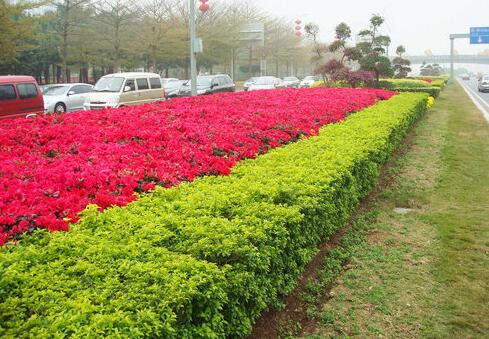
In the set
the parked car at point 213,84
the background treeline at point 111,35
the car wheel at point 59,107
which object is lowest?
the car wheel at point 59,107

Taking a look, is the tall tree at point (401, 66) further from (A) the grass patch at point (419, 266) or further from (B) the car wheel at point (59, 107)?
(A) the grass patch at point (419, 266)

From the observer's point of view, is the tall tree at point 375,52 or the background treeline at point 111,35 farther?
the background treeline at point 111,35

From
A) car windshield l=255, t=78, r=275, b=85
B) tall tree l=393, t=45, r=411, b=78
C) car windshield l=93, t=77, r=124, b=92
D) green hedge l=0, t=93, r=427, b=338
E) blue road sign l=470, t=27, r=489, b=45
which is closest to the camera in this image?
green hedge l=0, t=93, r=427, b=338

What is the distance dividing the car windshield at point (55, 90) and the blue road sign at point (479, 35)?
41496mm

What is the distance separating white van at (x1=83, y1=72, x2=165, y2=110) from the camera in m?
15.7

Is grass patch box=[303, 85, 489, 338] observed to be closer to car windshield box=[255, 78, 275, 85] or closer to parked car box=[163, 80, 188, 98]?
parked car box=[163, 80, 188, 98]

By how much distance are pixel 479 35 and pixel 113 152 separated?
163ft

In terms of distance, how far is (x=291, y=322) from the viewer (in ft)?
12.5

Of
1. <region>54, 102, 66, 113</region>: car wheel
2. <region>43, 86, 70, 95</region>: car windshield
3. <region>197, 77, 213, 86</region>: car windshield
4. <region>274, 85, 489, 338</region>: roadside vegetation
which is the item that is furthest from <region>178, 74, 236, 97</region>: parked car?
<region>274, 85, 489, 338</region>: roadside vegetation

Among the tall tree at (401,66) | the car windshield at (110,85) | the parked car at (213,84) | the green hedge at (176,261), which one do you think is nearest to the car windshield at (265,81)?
the parked car at (213,84)

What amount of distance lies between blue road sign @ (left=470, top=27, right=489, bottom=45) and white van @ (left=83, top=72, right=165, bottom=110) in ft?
132

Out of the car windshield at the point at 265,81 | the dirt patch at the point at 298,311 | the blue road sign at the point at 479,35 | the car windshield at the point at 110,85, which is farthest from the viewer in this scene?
the blue road sign at the point at 479,35

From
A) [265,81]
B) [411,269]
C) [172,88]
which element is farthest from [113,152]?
[265,81]

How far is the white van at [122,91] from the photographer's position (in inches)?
618
